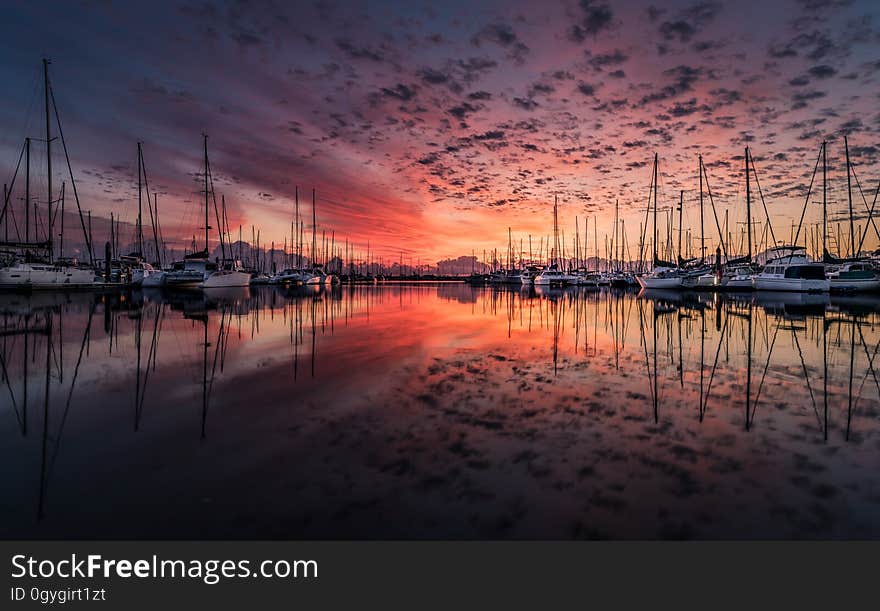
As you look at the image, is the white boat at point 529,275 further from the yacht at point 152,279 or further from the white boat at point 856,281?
the yacht at point 152,279

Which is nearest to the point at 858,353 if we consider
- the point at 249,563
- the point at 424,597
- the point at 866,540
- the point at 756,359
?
the point at 756,359

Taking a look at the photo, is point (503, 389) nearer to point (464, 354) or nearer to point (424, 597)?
point (464, 354)

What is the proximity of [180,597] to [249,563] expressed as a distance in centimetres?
47

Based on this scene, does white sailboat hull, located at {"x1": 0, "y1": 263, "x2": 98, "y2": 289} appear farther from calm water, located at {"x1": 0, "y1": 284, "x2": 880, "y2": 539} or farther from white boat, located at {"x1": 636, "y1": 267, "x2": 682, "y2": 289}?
white boat, located at {"x1": 636, "y1": 267, "x2": 682, "y2": 289}

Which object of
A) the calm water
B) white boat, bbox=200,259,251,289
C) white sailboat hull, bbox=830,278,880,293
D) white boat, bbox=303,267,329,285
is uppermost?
white boat, bbox=303,267,329,285

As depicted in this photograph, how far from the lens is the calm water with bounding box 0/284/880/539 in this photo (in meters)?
3.67

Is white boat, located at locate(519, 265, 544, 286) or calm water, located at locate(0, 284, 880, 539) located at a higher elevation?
white boat, located at locate(519, 265, 544, 286)

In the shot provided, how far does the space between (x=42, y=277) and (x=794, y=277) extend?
7284 cm

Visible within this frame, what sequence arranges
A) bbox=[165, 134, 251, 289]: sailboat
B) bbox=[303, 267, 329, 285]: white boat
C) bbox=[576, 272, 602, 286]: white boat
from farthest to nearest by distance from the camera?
1. bbox=[576, 272, 602, 286]: white boat
2. bbox=[303, 267, 329, 285]: white boat
3. bbox=[165, 134, 251, 289]: sailboat

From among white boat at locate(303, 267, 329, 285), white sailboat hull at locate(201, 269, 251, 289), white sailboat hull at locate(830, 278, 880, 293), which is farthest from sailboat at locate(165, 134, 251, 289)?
white sailboat hull at locate(830, 278, 880, 293)

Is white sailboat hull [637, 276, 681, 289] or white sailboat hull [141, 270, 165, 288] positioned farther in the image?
white sailboat hull [637, 276, 681, 289]

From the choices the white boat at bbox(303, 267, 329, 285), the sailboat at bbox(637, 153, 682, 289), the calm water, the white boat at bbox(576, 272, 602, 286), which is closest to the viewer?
the calm water

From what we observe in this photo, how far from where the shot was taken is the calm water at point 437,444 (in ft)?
12.0

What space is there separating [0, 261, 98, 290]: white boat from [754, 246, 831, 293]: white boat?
7202cm
